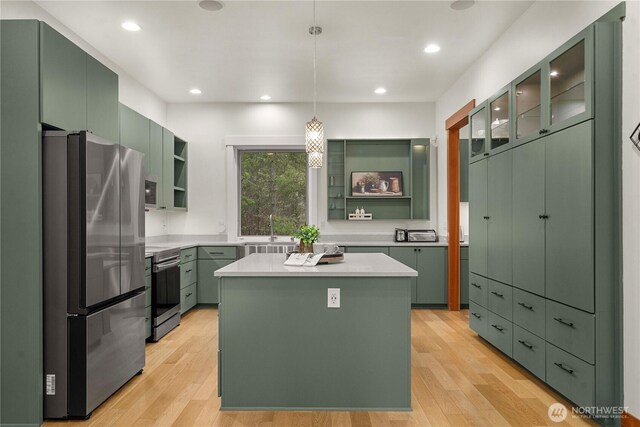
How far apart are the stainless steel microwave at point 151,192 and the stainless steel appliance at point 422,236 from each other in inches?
127

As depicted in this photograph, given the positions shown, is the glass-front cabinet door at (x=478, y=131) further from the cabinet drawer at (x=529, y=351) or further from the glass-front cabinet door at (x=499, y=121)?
the cabinet drawer at (x=529, y=351)

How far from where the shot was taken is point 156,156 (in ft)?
16.3

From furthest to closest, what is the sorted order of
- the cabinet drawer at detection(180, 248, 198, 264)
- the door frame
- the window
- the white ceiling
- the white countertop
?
1. the window
2. the door frame
3. the cabinet drawer at detection(180, 248, 198, 264)
4. the white ceiling
5. the white countertop

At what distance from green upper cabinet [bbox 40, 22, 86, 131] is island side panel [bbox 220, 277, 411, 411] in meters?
1.44

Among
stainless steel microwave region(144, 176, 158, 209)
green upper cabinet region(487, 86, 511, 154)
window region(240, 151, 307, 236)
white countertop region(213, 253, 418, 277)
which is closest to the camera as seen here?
white countertop region(213, 253, 418, 277)

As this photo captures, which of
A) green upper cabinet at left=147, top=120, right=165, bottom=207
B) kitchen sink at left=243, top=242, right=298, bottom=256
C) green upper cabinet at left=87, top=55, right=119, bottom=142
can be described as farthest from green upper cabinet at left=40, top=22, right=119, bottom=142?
kitchen sink at left=243, top=242, right=298, bottom=256

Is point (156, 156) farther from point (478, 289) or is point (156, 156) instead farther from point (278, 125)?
point (478, 289)

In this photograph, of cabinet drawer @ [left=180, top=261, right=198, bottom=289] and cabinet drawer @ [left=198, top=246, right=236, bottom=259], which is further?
cabinet drawer @ [left=198, top=246, right=236, bottom=259]

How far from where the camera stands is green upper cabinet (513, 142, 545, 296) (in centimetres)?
297

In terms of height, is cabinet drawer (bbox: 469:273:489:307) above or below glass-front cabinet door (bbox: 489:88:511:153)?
below

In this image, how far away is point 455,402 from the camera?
277 cm

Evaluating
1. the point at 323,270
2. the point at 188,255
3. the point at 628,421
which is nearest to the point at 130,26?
the point at 188,255

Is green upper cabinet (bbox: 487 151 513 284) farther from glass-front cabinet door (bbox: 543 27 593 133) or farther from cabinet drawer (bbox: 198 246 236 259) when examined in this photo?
cabinet drawer (bbox: 198 246 236 259)
